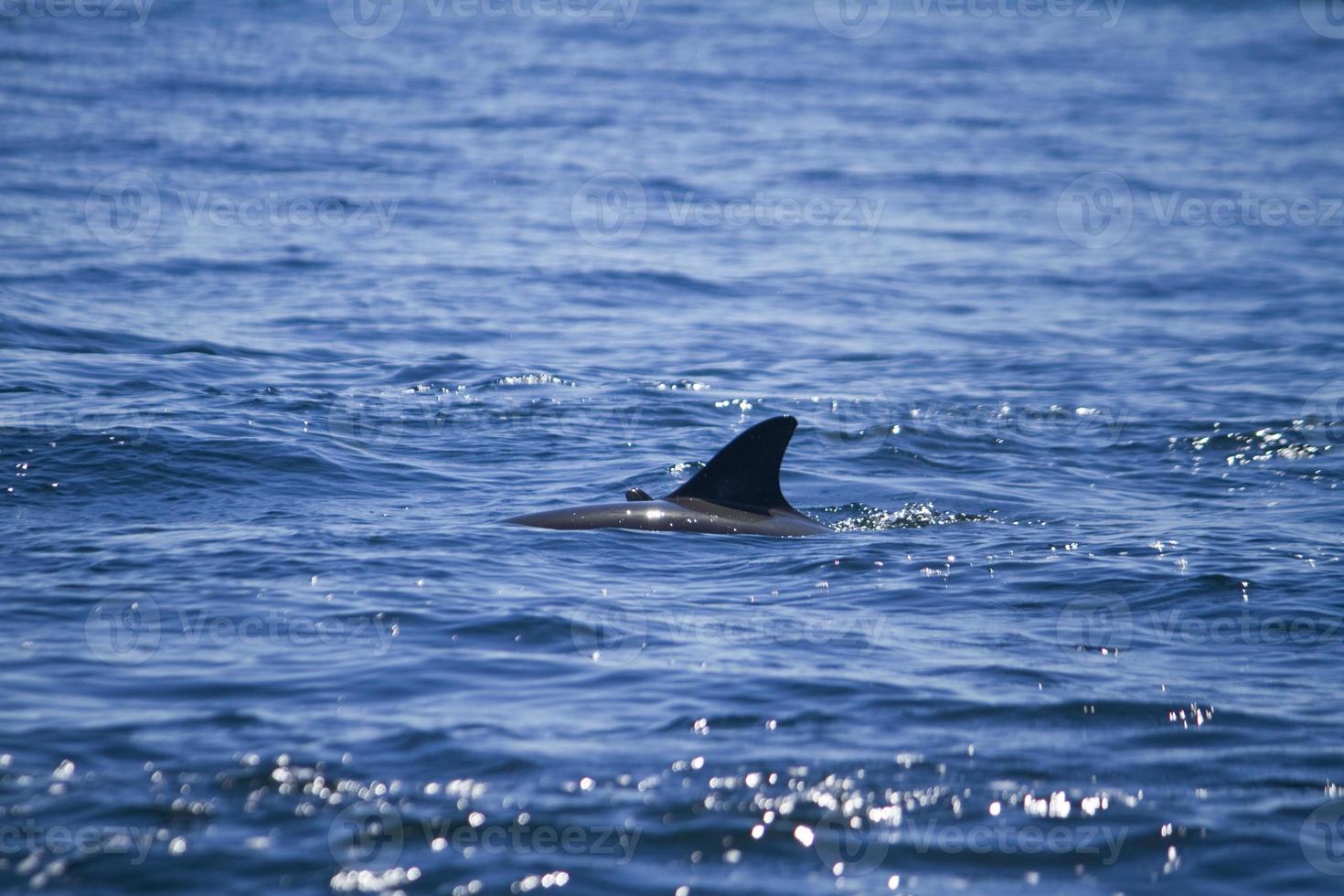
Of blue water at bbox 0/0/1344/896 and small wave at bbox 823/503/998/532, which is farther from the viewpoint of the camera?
small wave at bbox 823/503/998/532

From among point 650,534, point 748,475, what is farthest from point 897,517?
point 650,534

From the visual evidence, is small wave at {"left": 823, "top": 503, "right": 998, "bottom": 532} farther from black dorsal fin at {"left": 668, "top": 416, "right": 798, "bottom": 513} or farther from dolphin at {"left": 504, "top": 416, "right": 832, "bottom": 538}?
black dorsal fin at {"left": 668, "top": 416, "right": 798, "bottom": 513}

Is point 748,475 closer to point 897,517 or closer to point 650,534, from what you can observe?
point 650,534

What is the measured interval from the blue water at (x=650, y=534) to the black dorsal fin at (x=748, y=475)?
2.10 ft

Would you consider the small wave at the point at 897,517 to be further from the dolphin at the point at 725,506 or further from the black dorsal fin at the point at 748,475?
the black dorsal fin at the point at 748,475

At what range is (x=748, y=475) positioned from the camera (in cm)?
1182

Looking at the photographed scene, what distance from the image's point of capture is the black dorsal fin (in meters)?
11.6

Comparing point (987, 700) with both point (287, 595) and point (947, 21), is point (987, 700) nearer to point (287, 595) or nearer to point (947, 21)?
point (287, 595)

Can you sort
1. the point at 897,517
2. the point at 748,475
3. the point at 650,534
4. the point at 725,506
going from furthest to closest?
the point at 897,517, the point at 725,506, the point at 748,475, the point at 650,534

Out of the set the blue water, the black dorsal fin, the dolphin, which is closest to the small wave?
the blue water

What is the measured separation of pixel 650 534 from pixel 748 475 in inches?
36.7

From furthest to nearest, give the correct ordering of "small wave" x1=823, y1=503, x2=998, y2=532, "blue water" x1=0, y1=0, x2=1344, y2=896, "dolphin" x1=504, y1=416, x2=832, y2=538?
Answer: "small wave" x1=823, y1=503, x2=998, y2=532 < "dolphin" x1=504, y1=416, x2=832, y2=538 < "blue water" x1=0, y1=0, x2=1344, y2=896

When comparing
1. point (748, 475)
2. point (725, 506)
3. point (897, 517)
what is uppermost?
point (748, 475)

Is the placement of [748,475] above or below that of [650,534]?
above
